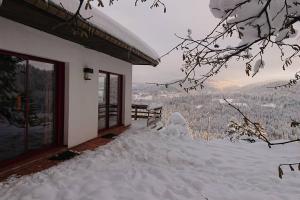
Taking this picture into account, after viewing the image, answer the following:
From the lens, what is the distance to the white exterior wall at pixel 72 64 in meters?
4.86

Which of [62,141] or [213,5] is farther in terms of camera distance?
[62,141]

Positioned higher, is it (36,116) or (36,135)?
(36,116)

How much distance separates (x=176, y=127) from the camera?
408 inches

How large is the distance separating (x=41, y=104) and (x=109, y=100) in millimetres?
3633

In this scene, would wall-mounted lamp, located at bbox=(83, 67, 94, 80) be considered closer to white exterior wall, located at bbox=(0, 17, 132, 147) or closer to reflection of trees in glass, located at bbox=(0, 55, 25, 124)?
white exterior wall, located at bbox=(0, 17, 132, 147)

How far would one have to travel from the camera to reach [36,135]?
589 centimetres

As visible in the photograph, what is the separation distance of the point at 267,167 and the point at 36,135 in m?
4.75

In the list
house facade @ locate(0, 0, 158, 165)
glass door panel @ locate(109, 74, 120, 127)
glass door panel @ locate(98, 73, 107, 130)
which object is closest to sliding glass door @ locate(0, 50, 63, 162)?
house facade @ locate(0, 0, 158, 165)

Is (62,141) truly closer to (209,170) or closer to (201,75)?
(209,170)

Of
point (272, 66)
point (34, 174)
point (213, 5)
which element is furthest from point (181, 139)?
point (213, 5)

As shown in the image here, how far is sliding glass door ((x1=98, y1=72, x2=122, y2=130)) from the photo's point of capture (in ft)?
29.0

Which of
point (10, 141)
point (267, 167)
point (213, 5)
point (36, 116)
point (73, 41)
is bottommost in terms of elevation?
point (267, 167)

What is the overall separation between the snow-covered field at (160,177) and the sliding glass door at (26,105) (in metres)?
0.89

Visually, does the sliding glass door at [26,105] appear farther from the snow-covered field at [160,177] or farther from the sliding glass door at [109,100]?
the sliding glass door at [109,100]
